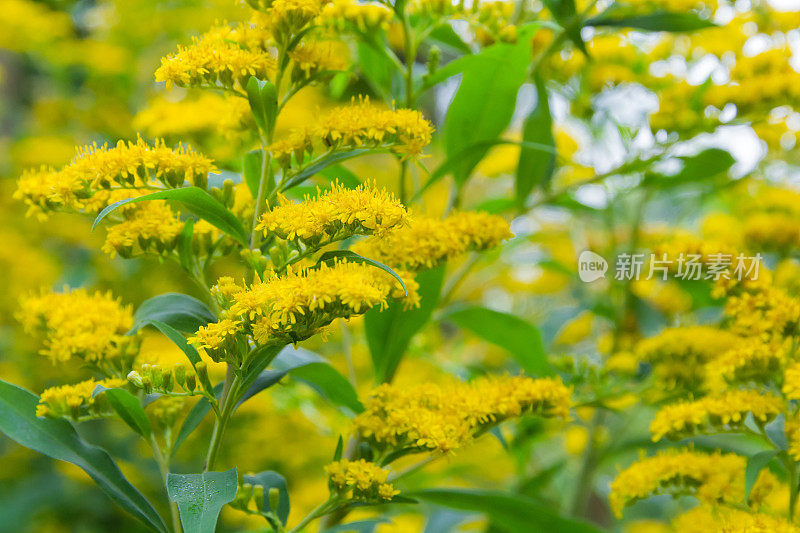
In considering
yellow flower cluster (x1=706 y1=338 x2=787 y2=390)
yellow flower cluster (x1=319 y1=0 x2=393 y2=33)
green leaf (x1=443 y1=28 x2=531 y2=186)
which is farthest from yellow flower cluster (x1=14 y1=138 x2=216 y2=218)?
yellow flower cluster (x1=706 y1=338 x2=787 y2=390)

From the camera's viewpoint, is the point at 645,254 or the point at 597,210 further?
the point at 645,254

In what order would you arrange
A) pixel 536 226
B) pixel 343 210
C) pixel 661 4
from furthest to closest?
pixel 536 226
pixel 661 4
pixel 343 210

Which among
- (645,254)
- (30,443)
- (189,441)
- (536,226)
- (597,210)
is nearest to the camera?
(30,443)

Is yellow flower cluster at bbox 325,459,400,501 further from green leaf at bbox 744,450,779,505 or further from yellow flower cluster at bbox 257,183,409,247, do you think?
green leaf at bbox 744,450,779,505

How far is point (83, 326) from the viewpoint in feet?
2.71

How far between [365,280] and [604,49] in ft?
3.00

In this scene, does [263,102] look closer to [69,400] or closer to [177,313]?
[177,313]

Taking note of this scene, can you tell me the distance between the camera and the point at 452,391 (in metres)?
0.82

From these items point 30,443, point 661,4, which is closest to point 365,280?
point 30,443

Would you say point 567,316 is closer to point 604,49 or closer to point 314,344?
point 604,49

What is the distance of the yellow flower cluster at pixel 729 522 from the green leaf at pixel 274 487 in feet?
1.49

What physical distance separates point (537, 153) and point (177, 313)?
1.91 feet

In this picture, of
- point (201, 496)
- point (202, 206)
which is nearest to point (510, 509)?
point (201, 496)

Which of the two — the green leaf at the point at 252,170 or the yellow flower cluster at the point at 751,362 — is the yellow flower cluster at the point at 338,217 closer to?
the green leaf at the point at 252,170
